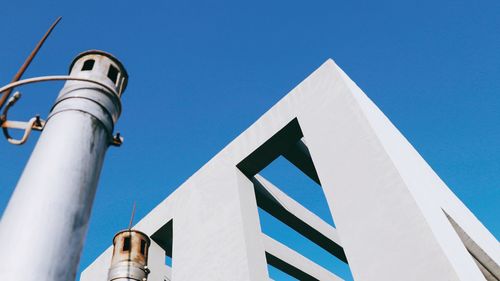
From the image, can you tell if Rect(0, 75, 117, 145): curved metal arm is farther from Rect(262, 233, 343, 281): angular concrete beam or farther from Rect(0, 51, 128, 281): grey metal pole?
Rect(262, 233, 343, 281): angular concrete beam

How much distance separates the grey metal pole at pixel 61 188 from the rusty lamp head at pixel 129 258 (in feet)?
12.2

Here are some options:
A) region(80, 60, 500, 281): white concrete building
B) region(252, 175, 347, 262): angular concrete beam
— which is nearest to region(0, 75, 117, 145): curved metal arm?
region(80, 60, 500, 281): white concrete building

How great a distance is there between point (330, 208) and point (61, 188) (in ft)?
22.1

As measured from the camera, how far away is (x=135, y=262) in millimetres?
5863

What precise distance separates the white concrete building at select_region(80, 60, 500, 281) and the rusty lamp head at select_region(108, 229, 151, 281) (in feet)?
11.5

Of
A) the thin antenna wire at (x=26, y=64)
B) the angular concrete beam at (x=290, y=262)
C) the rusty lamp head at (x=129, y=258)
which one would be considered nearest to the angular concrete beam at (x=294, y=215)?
the angular concrete beam at (x=290, y=262)

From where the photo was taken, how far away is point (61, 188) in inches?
81.7

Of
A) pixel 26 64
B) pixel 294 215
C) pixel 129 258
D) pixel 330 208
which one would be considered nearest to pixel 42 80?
pixel 26 64

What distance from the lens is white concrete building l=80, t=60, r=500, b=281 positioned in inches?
264

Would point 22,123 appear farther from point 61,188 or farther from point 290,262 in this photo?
point 290,262

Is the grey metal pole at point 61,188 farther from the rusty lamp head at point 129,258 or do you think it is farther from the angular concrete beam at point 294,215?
the angular concrete beam at point 294,215

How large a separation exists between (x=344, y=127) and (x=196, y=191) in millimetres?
5630

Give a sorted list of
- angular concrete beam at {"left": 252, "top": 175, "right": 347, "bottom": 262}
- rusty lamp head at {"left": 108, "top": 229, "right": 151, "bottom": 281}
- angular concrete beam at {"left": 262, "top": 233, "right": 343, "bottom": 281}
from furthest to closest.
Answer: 1. angular concrete beam at {"left": 262, "top": 233, "right": 343, "bottom": 281}
2. angular concrete beam at {"left": 252, "top": 175, "right": 347, "bottom": 262}
3. rusty lamp head at {"left": 108, "top": 229, "right": 151, "bottom": 281}

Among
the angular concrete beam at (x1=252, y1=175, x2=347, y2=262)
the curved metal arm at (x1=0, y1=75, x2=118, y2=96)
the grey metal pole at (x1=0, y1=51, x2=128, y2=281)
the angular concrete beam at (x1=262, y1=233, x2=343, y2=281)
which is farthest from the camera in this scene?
the angular concrete beam at (x1=262, y1=233, x2=343, y2=281)
